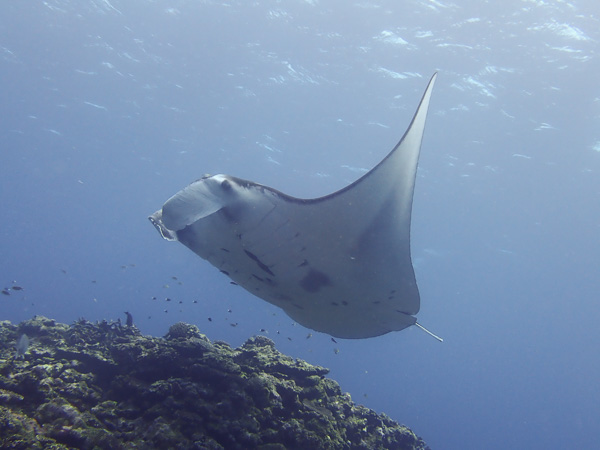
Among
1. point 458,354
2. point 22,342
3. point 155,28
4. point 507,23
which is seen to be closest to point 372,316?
point 22,342

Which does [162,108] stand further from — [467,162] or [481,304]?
[481,304]

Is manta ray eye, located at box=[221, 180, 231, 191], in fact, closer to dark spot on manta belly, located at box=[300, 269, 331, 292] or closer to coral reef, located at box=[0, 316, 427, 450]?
dark spot on manta belly, located at box=[300, 269, 331, 292]

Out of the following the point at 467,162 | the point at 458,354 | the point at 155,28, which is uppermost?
the point at 155,28

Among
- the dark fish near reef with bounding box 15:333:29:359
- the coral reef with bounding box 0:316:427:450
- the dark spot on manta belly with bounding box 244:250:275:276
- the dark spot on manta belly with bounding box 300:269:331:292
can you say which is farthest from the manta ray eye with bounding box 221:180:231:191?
the dark fish near reef with bounding box 15:333:29:359

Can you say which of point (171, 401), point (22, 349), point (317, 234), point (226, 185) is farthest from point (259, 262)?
point (22, 349)

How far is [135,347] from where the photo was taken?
6.04 meters

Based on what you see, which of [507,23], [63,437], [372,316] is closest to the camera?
[63,437]

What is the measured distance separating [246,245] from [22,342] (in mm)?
5450

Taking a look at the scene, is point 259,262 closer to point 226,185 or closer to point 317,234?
point 317,234

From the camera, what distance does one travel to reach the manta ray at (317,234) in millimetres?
4000

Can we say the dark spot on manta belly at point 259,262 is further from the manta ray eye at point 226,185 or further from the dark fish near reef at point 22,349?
the dark fish near reef at point 22,349

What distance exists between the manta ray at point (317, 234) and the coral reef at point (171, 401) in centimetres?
148

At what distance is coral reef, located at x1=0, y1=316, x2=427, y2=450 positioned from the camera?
427cm

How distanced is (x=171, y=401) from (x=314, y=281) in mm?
2334
